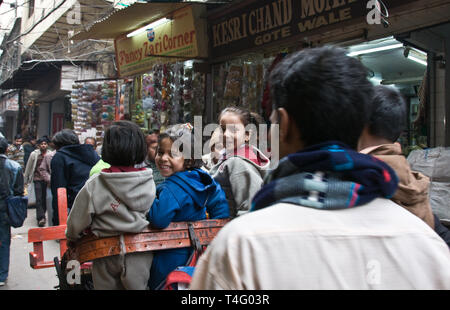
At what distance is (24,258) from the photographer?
20.4 ft

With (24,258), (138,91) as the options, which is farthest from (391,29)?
(24,258)

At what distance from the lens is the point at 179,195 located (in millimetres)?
2318

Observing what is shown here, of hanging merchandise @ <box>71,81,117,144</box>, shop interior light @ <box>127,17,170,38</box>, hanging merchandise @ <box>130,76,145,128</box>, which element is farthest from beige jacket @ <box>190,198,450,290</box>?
hanging merchandise @ <box>71,81,117,144</box>

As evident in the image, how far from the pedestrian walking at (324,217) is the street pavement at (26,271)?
4355 millimetres

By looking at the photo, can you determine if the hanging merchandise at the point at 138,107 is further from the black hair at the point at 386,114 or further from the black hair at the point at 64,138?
the black hair at the point at 386,114

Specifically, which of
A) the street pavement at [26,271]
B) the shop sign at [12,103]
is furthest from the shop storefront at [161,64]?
the shop sign at [12,103]

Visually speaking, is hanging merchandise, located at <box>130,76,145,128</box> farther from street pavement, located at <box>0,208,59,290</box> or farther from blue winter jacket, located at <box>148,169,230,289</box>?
blue winter jacket, located at <box>148,169,230,289</box>

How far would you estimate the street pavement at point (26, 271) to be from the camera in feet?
16.0

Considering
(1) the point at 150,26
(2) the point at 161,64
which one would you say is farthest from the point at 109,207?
(1) the point at 150,26

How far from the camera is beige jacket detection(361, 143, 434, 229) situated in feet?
5.69

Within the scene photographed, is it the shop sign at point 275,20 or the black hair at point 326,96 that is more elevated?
the shop sign at point 275,20

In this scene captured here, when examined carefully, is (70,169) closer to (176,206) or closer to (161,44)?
(176,206)

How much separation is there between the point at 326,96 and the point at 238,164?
1656 mm

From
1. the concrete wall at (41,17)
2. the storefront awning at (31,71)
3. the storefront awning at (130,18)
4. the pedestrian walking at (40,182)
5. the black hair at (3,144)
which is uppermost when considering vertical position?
the concrete wall at (41,17)
